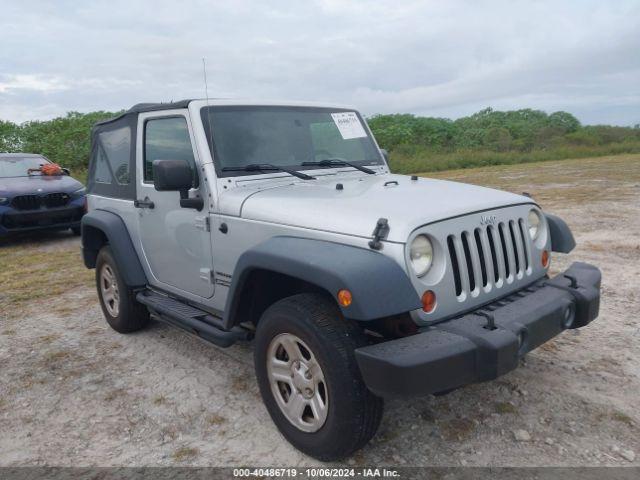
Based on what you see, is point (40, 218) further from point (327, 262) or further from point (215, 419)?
point (327, 262)

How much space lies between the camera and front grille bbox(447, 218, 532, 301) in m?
2.76

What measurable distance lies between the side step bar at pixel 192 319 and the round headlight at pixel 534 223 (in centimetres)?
184

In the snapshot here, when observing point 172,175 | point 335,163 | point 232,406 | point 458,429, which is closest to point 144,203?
point 172,175

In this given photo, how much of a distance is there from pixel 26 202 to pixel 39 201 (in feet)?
0.65

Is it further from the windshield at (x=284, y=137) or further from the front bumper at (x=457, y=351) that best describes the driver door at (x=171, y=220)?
the front bumper at (x=457, y=351)

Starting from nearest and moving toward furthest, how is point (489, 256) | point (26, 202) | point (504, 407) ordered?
point (489, 256), point (504, 407), point (26, 202)

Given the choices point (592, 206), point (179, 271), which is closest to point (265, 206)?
point (179, 271)

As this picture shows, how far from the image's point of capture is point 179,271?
394 centimetres

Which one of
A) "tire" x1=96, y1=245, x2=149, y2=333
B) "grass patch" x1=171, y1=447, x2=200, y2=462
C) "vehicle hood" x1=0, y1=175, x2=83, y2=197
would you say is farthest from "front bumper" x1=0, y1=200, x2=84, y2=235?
"grass patch" x1=171, y1=447, x2=200, y2=462

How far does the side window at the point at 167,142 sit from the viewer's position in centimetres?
373

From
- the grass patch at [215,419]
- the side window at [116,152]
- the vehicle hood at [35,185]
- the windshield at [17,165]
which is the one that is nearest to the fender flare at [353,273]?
the grass patch at [215,419]

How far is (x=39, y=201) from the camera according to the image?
9.26 m

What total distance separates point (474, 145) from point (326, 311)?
35.8 meters

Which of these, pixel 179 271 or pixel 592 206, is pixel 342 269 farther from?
pixel 592 206
